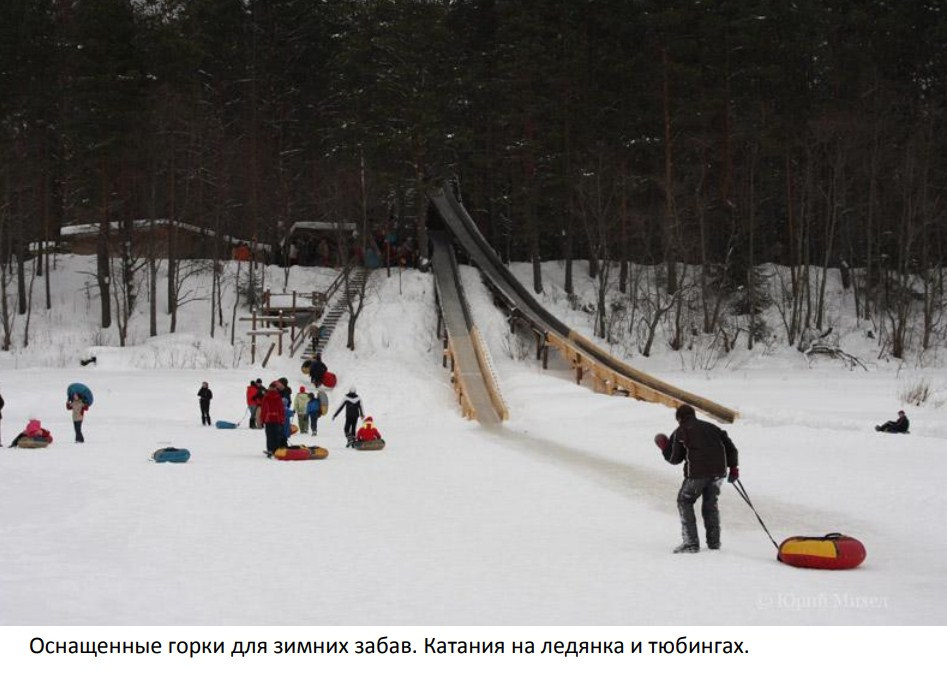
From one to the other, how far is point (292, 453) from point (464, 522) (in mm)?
8003

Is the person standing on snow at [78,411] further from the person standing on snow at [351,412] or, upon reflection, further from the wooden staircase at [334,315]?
the wooden staircase at [334,315]

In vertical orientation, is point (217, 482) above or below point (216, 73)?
below

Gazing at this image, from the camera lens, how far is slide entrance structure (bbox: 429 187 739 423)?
30.4 m

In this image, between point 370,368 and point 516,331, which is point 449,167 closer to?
point 516,331

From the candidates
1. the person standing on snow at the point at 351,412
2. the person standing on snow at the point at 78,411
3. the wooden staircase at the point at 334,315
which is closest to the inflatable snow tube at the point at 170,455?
the person standing on snow at the point at 78,411

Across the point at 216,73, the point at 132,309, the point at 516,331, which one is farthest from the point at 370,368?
the point at 216,73

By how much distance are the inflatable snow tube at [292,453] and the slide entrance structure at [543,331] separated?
36.3 ft

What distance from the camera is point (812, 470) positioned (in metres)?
19.0

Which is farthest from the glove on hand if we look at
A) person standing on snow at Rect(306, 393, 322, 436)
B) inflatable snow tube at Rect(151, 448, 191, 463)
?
person standing on snow at Rect(306, 393, 322, 436)

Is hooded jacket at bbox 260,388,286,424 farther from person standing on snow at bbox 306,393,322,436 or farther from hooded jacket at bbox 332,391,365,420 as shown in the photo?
person standing on snow at bbox 306,393,322,436

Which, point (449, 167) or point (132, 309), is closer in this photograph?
point (132, 309)

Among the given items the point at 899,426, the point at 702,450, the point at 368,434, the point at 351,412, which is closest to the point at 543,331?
the point at 351,412

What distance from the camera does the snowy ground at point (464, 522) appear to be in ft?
29.3
